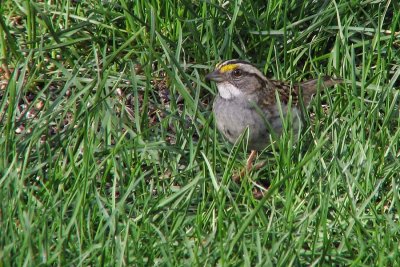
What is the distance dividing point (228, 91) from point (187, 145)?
565 millimetres

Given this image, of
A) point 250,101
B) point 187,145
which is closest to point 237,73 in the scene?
point 250,101

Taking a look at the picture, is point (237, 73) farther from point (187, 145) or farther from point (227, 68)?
point (187, 145)

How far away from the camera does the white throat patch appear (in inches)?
220

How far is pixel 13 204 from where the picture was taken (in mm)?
4047

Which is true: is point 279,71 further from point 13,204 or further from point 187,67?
point 13,204

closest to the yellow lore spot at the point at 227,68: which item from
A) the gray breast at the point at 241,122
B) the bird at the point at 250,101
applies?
the bird at the point at 250,101

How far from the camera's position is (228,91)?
18.4ft

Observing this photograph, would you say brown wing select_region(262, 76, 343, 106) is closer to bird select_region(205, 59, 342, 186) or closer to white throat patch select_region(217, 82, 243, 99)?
bird select_region(205, 59, 342, 186)

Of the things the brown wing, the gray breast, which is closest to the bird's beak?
the gray breast

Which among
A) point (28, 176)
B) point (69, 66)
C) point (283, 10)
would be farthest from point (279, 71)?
point (28, 176)

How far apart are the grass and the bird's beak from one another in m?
0.14

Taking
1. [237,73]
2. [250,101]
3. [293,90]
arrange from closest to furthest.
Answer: [250,101]
[237,73]
[293,90]

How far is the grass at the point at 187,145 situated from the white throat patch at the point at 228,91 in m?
0.16

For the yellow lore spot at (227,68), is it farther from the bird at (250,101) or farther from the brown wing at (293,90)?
the brown wing at (293,90)
